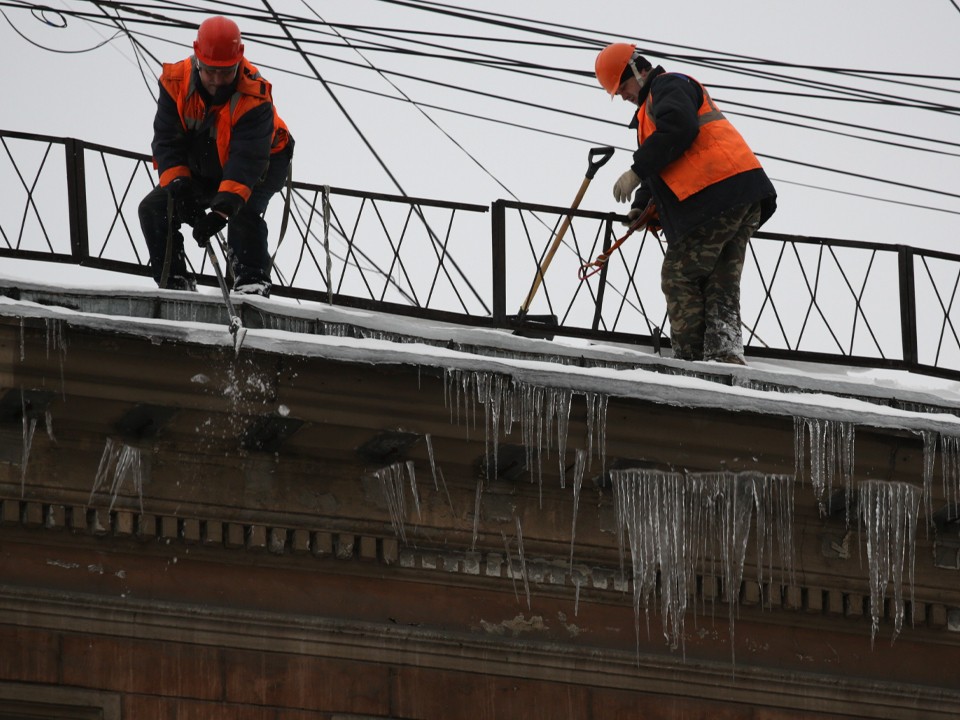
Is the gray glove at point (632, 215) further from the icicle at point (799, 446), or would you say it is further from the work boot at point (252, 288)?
the work boot at point (252, 288)

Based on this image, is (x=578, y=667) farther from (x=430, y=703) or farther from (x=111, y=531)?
(x=111, y=531)

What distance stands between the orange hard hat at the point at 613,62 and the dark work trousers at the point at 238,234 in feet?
6.45

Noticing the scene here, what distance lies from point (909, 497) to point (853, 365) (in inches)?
46.2

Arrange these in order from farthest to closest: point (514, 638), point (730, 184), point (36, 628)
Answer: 1. point (730, 184)
2. point (514, 638)
3. point (36, 628)

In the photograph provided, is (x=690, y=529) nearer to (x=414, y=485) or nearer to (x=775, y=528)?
(x=775, y=528)

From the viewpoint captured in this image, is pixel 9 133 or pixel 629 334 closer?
pixel 9 133

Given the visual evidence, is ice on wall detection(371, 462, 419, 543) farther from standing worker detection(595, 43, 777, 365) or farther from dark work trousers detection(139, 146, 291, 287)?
standing worker detection(595, 43, 777, 365)

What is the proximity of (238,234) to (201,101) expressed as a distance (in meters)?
0.77

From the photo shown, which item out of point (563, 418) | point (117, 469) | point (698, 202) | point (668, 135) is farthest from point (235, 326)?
point (698, 202)

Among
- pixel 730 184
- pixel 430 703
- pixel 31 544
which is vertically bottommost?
pixel 430 703

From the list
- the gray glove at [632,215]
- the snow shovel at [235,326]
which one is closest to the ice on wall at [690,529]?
the gray glove at [632,215]

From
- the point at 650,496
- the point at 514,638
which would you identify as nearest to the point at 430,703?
the point at 514,638

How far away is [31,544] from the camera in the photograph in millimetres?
7348

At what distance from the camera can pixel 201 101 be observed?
841 cm
